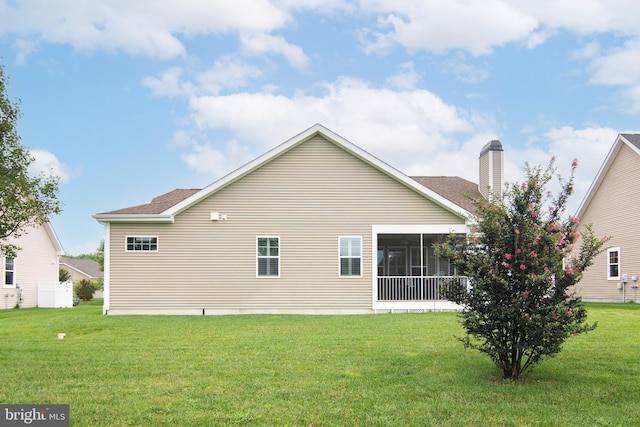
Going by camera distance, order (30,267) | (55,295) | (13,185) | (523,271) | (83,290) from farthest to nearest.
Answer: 1. (83,290)
2. (30,267)
3. (55,295)
4. (13,185)
5. (523,271)

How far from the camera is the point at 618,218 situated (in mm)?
25078

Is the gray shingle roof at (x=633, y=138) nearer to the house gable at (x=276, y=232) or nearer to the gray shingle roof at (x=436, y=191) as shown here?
the gray shingle roof at (x=436, y=191)

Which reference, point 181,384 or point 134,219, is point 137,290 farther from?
point 181,384

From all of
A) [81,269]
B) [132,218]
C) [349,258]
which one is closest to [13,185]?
[132,218]

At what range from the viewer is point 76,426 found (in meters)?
6.37

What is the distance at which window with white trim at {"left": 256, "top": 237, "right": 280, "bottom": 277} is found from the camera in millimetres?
18844

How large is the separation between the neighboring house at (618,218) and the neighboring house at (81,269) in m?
34.2

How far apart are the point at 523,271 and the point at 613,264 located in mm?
20171

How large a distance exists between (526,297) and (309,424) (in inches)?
127

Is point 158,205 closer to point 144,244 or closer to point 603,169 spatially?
point 144,244

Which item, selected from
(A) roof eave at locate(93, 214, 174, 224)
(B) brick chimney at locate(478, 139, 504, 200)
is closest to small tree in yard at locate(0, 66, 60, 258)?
(A) roof eave at locate(93, 214, 174, 224)

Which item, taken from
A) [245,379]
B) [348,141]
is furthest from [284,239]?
[245,379]

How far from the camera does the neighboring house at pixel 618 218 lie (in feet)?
78.4

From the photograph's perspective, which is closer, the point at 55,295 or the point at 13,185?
the point at 13,185
